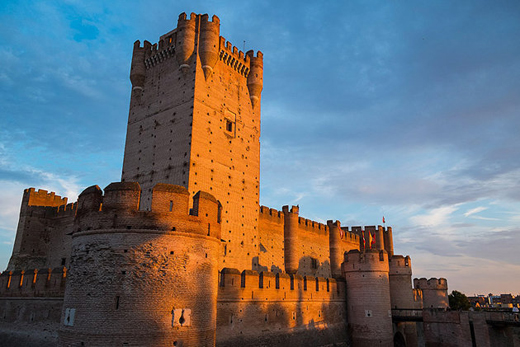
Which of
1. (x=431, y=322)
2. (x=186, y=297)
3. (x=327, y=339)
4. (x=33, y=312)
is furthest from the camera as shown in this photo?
(x=431, y=322)

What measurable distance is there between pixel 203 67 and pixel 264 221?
39.9 ft

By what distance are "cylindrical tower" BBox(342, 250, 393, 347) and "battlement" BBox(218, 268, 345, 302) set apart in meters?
1.06

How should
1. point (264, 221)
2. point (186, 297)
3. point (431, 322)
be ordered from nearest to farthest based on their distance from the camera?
1. point (186, 297)
2. point (431, 322)
3. point (264, 221)

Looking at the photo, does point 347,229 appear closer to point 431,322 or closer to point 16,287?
point 431,322

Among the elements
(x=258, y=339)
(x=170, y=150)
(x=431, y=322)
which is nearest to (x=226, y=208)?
(x=170, y=150)

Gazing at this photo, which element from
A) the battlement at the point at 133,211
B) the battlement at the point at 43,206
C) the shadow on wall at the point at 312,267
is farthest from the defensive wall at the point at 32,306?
the shadow on wall at the point at 312,267

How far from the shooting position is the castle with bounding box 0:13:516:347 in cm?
1141

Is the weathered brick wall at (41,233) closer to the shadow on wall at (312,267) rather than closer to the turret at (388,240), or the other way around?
the shadow on wall at (312,267)

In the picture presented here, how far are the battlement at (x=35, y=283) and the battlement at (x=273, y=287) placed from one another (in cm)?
742

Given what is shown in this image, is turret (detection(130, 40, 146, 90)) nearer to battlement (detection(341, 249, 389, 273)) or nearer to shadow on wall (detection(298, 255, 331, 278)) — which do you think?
shadow on wall (detection(298, 255, 331, 278))

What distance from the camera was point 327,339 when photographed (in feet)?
80.1

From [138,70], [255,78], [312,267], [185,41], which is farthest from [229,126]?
[312,267]

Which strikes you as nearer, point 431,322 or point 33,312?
point 33,312

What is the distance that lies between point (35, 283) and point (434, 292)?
3040cm
